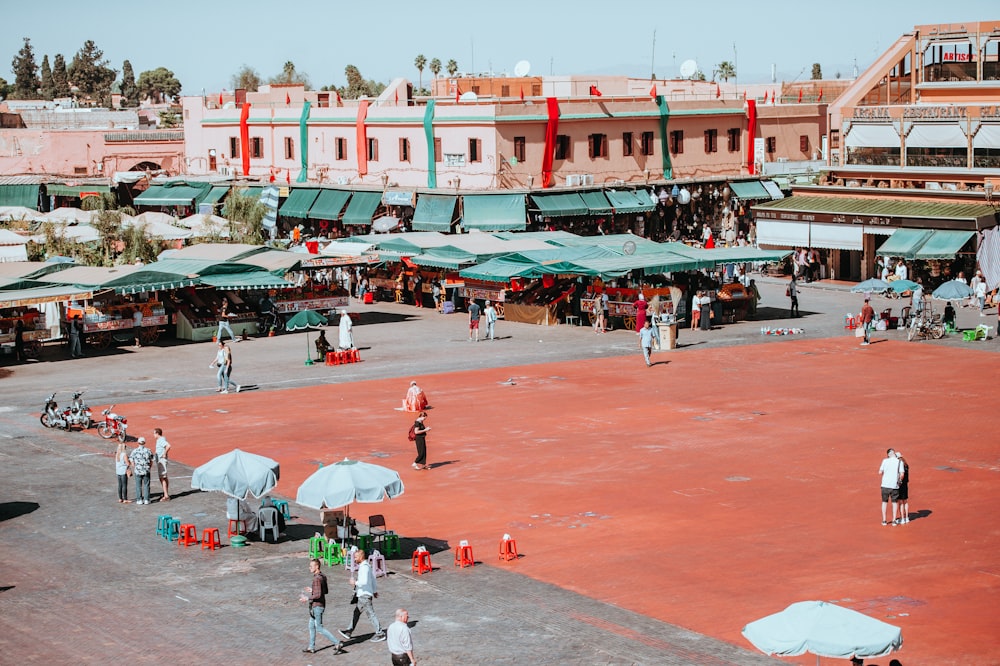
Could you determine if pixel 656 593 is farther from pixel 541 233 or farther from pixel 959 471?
pixel 541 233

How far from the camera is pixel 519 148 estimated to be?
66.0 meters

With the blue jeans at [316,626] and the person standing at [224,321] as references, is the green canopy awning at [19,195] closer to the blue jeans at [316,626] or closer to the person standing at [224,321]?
the person standing at [224,321]

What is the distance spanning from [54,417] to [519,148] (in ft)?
121

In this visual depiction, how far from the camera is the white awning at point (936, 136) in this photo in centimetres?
5834

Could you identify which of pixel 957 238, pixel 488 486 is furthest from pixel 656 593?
Answer: pixel 957 238

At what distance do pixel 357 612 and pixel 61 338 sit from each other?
31.0 m

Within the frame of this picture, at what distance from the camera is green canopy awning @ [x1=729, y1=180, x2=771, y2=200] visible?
74.4 m

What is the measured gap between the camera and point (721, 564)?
21.9 m

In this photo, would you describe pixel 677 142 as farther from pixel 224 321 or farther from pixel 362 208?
pixel 224 321

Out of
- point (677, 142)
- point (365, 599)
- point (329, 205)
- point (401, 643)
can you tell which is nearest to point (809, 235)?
point (677, 142)

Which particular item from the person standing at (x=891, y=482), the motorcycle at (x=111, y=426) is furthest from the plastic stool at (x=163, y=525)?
the person standing at (x=891, y=482)

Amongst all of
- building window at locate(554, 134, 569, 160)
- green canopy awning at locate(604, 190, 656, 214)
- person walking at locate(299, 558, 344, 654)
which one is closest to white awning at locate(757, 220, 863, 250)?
green canopy awning at locate(604, 190, 656, 214)

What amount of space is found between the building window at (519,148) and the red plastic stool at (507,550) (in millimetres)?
45137

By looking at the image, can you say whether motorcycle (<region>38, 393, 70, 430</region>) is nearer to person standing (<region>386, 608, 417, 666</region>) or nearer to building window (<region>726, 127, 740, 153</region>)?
person standing (<region>386, 608, 417, 666</region>)
